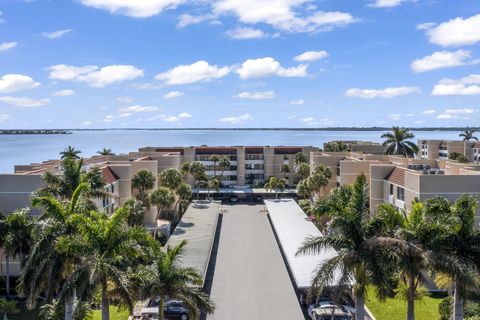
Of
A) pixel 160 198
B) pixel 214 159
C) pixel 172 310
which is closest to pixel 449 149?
pixel 214 159

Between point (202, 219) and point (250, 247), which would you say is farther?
point (202, 219)

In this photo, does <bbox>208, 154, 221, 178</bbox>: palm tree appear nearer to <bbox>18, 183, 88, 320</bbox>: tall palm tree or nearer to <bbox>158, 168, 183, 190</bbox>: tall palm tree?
<bbox>158, 168, 183, 190</bbox>: tall palm tree

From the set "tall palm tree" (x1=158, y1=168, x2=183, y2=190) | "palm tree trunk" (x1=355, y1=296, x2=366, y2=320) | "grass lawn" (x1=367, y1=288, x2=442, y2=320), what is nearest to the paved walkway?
"grass lawn" (x1=367, y1=288, x2=442, y2=320)

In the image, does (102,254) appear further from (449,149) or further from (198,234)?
(449,149)

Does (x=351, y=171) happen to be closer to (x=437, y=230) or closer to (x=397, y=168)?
(x=397, y=168)

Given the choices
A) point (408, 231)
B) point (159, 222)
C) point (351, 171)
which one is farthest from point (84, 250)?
point (351, 171)
